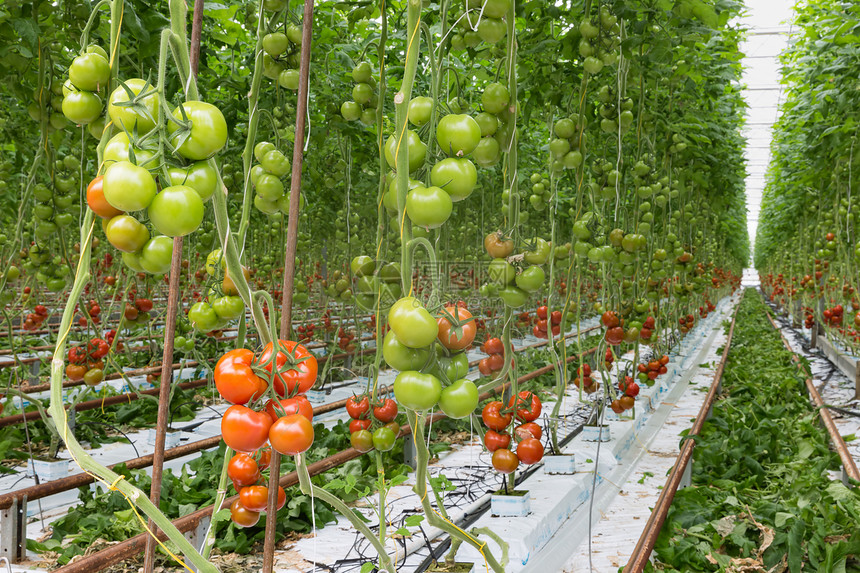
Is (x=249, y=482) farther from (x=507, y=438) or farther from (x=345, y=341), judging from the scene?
(x=345, y=341)

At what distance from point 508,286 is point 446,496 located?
2382 millimetres

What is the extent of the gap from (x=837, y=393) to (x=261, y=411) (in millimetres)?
8298

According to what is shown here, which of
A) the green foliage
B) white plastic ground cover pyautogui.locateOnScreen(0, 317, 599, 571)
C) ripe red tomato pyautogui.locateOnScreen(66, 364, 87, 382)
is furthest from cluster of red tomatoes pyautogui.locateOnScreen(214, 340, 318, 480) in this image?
ripe red tomato pyautogui.locateOnScreen(66, 364, 87, 382)

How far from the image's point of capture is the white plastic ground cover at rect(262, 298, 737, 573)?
2.93 metres

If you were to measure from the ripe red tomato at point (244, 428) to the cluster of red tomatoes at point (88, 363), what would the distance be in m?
3.40

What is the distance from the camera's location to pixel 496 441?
2.71 metres

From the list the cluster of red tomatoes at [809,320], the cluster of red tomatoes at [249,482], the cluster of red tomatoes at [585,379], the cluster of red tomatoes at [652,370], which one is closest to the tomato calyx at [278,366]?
the cluster of red tomatoes at [249,482]

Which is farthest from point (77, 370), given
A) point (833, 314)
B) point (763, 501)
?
point (833, 314)

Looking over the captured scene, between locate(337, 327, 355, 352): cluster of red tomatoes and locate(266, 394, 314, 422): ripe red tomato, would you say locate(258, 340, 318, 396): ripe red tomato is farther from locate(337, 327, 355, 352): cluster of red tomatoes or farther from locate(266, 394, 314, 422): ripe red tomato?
locate(337, 327, 355, 352): cluster of red tomatoes

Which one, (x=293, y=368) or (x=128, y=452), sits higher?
(x=293, y=368)

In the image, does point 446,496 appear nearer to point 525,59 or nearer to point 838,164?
point 525,59

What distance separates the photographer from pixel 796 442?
495cm

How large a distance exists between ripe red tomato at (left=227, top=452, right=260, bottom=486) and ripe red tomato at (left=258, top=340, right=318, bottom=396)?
655 millimetres

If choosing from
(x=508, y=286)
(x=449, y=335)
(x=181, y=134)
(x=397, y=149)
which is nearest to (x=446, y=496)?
(x=508, y=286)
